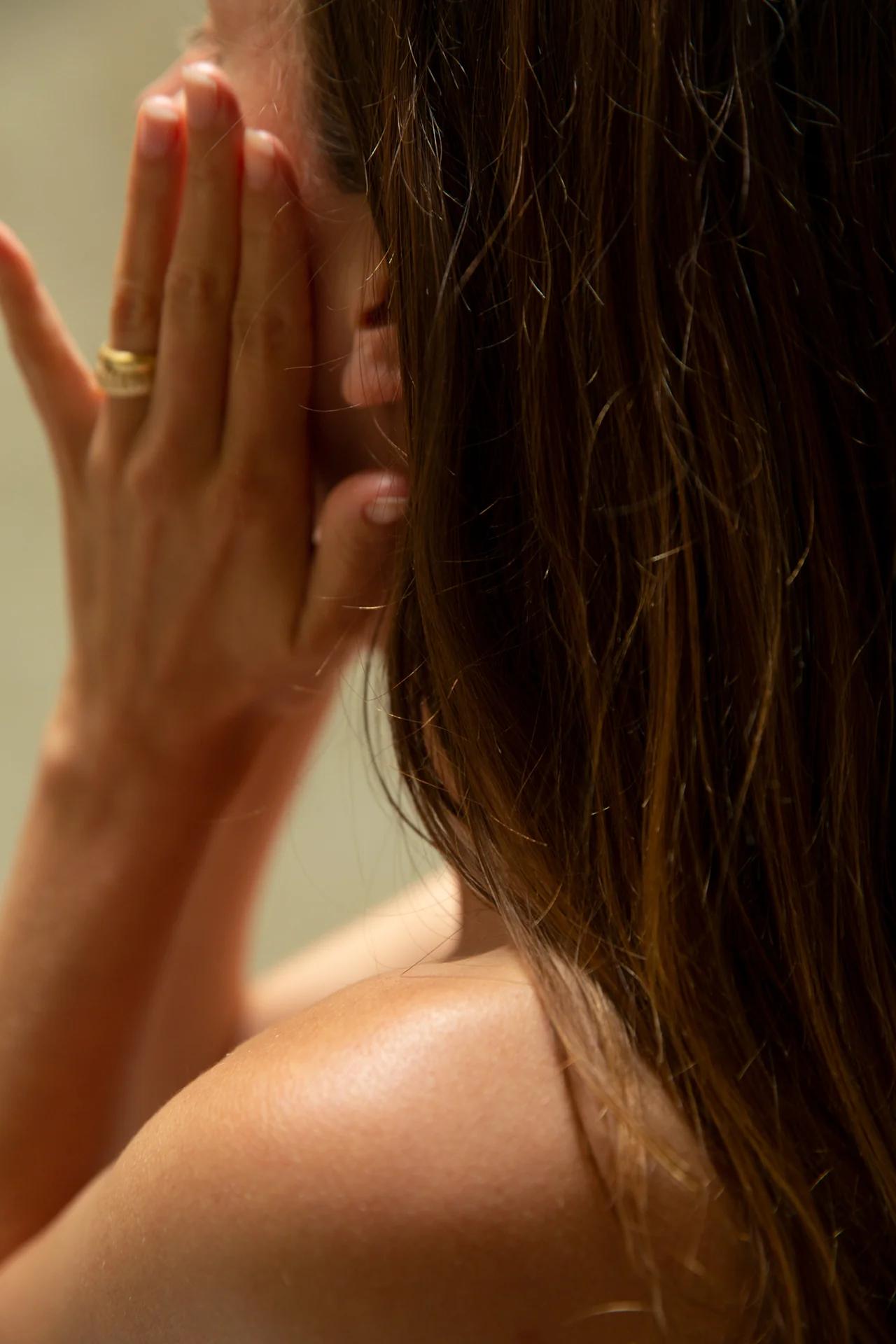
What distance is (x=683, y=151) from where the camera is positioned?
13.1 inches

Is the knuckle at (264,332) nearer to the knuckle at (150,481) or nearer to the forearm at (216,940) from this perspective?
the knuckle at (150,481)

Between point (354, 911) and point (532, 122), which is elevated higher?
point (532, 122)

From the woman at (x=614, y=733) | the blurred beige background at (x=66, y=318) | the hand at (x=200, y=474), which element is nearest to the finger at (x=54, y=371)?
the hand at (x=200, y=474)

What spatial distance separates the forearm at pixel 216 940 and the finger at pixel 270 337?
133mm

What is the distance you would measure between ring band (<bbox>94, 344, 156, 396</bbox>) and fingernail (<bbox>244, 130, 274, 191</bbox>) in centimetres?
11

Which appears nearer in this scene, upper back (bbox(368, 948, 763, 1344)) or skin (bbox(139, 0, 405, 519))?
upper back (bbox(368, 948, 763, 1344))

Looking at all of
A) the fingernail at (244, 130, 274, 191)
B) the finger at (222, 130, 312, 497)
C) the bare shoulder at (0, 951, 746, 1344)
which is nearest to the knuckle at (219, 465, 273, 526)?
the finger at (222, 130, 312, 497)

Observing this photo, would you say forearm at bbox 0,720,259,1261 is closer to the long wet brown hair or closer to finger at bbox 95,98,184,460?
finger at bbox 95,98,184,460

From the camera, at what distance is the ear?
0.46m

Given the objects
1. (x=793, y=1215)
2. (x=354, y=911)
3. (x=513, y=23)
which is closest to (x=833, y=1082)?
(x=793, y=1215)

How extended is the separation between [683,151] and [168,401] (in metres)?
0.29

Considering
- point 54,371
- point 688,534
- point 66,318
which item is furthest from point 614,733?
point 66,318

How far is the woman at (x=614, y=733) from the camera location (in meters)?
0.33

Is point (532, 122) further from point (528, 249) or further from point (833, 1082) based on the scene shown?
point (833, 1082)
